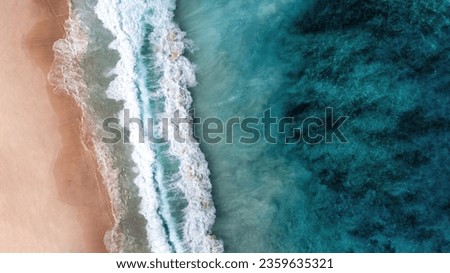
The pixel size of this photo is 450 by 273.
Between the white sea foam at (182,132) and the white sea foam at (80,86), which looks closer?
the white sea foam at (80,86)

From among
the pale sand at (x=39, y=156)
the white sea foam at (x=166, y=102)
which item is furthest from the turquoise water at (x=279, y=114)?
the pale sand at (x=39, y=156)

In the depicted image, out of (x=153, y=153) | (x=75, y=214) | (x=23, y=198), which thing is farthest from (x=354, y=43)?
(x=23, y=198)

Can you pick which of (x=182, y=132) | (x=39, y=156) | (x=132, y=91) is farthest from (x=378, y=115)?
(x=39, y=156)

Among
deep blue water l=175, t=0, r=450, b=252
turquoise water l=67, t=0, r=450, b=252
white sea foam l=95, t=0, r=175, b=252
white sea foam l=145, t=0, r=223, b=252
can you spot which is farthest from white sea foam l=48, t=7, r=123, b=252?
deep blue water l=175, t=0, r=450, b=252

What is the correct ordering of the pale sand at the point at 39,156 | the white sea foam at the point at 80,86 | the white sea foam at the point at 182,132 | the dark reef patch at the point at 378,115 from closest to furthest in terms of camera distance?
1. the pale sand at the point at 39,156
2. the white sea foam at the point at 80,86
3. the dark reef patch at the point at 378,115
4. the white sea foam at the point at 182,132

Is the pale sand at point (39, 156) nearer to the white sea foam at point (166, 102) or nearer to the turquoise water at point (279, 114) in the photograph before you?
the turquoise water at point (279, 114)

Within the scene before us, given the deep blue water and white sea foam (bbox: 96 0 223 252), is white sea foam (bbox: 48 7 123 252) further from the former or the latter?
the deep blue water
